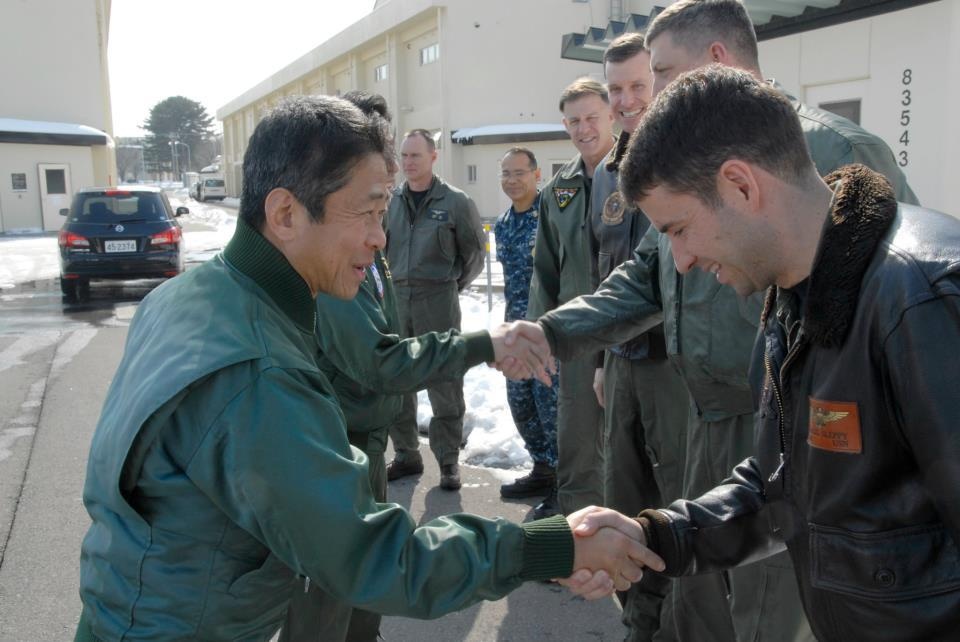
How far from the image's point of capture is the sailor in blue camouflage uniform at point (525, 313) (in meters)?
5.33

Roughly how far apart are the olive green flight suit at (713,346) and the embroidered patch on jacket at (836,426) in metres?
0.89

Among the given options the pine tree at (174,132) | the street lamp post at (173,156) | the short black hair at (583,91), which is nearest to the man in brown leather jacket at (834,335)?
the short black hair at (583,91)

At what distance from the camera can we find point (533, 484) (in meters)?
5.31

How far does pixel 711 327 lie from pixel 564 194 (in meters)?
1.80

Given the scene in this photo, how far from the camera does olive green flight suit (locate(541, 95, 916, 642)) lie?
2.49m

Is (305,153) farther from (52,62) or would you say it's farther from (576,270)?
(52,62)

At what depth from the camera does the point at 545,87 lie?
1257 inches

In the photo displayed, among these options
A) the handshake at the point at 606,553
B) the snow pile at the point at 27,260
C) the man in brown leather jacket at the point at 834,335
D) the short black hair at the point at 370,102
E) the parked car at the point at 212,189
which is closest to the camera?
the man in brown leather jacket at the point at 834,335

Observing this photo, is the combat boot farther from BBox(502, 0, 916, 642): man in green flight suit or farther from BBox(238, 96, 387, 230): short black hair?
BBox(238, 96, 387, 230): short black hair

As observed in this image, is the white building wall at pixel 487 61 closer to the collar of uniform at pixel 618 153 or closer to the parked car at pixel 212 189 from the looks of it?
the collar of uniform at pixel 618 153

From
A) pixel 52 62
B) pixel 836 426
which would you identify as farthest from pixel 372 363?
pixel 52 62

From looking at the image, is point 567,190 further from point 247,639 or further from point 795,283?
point 247,639

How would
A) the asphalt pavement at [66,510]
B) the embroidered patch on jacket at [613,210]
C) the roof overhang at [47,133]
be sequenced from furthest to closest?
the roof overhang at [47,133], the embroidered patch on jacket at [613,210], the asphalt pavement at [66,510]

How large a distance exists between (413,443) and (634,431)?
2459 millimetres
